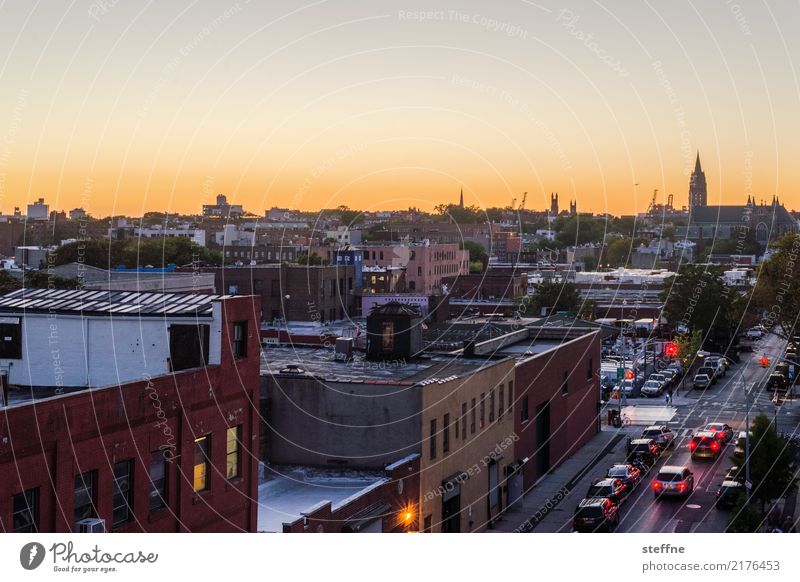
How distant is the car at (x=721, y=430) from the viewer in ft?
141

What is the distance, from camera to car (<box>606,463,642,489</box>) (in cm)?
3553

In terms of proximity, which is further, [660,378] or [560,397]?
[660,378]

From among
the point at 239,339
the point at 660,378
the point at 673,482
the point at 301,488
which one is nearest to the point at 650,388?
the point at 660,378

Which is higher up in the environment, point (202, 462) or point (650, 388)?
point (202, 462)

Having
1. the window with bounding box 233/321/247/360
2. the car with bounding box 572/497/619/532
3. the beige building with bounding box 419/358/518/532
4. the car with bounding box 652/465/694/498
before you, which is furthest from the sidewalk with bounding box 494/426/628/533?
the window with bounding box 233/321/247/360

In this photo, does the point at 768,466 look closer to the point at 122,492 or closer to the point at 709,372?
the point at 122,492

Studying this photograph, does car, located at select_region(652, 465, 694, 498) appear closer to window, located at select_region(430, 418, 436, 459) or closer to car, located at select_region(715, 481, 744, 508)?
car, located at select_region(715, 481, 744, 508)

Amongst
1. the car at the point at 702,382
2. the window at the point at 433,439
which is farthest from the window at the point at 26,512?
the car at the point at 702,382

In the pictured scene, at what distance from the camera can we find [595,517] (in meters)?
30.0

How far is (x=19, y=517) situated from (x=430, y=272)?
332 ft

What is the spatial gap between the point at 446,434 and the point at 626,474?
8.57 metres

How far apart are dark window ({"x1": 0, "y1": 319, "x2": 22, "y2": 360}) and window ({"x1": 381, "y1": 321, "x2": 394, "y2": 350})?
15.4 m

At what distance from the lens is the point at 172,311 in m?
20.3

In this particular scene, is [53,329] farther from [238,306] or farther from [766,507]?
[766,507]
